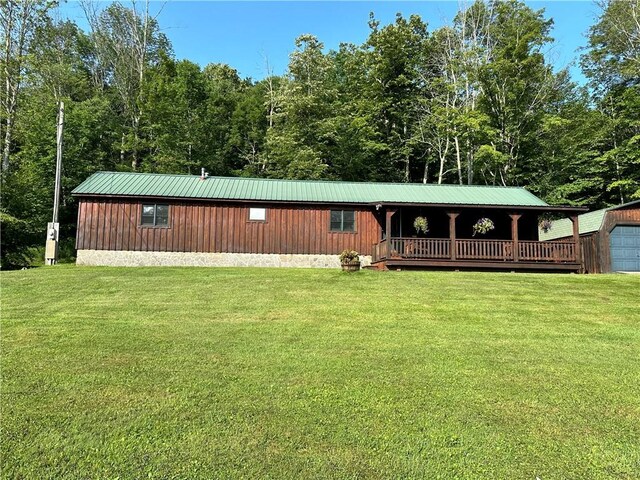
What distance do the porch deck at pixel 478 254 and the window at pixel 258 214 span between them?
5052 mm

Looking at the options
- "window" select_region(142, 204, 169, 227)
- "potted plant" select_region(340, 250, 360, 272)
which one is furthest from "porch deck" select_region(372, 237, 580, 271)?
"window" select_region(142, 204, 169, 227)

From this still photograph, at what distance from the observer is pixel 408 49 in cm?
3192

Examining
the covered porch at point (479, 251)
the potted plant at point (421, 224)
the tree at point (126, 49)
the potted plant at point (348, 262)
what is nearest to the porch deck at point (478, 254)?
the covered porch at point (479, 251)

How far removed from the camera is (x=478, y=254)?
53.7ft

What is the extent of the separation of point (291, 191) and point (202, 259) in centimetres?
466

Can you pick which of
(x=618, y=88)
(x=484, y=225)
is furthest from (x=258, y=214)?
(x=618, y=88)

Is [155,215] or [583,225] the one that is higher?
[155,215]

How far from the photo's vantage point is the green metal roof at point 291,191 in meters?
17.7

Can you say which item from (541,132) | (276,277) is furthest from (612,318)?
(541,132)

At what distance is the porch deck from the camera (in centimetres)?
1611

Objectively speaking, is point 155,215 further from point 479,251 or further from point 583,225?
point 583,225

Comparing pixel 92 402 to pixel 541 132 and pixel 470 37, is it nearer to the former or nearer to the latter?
pixel 541 132

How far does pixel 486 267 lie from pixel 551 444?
12.9 m

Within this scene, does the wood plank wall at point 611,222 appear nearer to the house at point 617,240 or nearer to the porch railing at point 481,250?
the house at point 617,240
